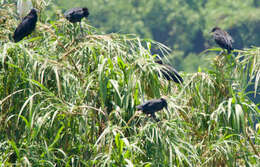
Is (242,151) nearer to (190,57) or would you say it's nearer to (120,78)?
(120,78)

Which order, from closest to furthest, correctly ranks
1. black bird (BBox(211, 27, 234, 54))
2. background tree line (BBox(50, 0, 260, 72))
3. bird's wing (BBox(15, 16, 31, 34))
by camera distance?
bird's wing (BBox(15, 16, 31, 34)), black bird (BBox(211, 27, 234, 54)), background tree line (BBox(50, 0, 260, 72))

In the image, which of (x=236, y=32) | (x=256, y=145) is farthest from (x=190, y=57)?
(x=256, y=145)

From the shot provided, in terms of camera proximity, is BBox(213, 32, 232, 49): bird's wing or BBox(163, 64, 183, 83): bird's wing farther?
BBox(213, 32, 232, 49): bird's wing

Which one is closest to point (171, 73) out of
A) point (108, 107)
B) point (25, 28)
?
point (108, 107)

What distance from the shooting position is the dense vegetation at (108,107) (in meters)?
3.62

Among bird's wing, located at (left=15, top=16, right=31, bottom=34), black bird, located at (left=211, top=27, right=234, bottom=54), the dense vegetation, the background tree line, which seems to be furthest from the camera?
the background tree line

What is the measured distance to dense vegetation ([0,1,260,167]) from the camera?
362cm

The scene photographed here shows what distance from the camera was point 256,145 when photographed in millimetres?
4480

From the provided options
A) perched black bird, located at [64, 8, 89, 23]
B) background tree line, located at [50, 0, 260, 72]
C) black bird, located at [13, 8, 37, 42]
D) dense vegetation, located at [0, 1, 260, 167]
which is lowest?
dense vegetation, located at [0, 1, 260, 167]

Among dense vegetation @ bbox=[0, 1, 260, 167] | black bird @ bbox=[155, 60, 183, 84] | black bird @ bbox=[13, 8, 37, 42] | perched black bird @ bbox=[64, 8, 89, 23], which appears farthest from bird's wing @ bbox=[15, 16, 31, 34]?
black bird @ bbox=[155, 60, 183, 84]

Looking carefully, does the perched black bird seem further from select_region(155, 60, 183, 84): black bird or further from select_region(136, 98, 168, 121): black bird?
select_region(136, 98, 168, 121): black bird

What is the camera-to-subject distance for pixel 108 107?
3.99 meters

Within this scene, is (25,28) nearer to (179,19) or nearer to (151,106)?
(151,106)

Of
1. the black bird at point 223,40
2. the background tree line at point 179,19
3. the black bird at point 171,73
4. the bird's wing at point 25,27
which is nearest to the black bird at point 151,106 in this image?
the black bird at point 171,73
